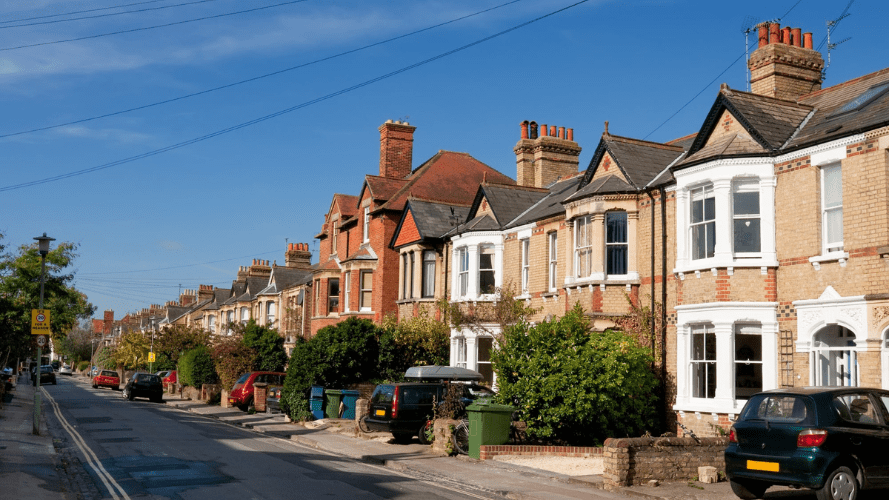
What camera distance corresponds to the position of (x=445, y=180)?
3906cm

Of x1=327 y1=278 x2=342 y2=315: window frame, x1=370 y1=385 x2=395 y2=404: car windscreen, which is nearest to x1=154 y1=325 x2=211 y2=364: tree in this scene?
x1=327 y1=278 x2=342 y2=315: window frame

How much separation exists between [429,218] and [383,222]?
4038 millimetres

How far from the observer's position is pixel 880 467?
37.7 feet

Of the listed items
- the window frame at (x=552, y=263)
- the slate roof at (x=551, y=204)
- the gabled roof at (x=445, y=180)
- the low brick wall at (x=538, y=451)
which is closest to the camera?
the low brick wall at (x=538, y=451)

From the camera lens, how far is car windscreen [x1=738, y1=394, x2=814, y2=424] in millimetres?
11477

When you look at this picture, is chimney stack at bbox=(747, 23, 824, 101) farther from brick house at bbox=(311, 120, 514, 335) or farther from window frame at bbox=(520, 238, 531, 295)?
brick house at bbox=(311, 120, 514, 335)

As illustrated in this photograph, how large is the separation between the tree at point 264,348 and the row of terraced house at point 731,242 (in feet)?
43.2

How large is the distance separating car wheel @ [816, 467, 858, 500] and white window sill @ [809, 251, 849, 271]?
6055 millimetres

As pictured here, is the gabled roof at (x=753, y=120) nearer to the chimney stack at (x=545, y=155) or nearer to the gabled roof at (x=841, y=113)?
the gabled roof at (x=841, y=113)

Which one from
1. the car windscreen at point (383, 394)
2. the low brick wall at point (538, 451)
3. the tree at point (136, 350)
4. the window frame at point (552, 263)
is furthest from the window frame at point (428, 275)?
the tree at point (136, 350)

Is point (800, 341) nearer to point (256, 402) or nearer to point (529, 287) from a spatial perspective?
point (529, 287)

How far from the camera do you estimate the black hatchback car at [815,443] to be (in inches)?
436

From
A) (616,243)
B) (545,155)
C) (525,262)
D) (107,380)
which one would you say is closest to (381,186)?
(545,155)

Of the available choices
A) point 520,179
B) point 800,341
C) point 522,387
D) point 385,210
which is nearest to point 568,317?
point 522,387
